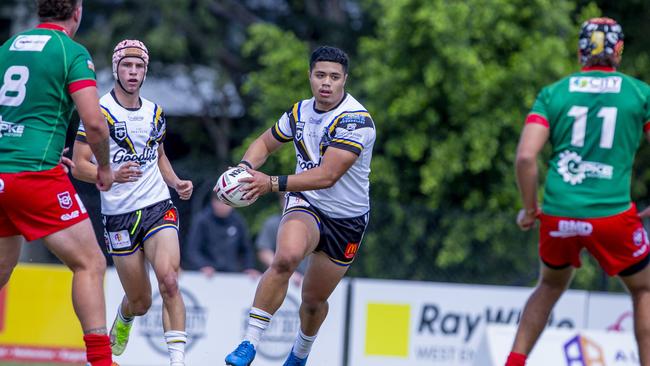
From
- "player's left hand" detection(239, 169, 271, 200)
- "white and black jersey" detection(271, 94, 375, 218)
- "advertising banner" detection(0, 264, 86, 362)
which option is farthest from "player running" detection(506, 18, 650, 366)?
"advertising banner" detection(0, 264, 86, 362)

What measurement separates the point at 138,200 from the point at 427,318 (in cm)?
527

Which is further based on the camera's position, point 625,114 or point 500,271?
point 500,271

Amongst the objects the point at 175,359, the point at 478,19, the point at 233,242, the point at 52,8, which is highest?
the point at 478,19

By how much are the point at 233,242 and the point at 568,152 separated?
577cm

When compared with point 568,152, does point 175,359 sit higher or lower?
lower

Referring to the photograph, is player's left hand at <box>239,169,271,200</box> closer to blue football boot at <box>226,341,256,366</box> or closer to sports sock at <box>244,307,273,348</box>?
sports sock at <box>244,307,273,348</box>

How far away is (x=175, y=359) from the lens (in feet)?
23.7

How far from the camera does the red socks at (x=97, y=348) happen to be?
243 inches

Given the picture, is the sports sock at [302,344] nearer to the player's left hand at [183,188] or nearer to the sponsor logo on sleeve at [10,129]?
the player's left hand at [183,188]

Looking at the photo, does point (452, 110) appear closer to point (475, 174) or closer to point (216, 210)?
point (475, 174)

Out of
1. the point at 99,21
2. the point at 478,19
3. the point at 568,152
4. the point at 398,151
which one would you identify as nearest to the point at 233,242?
the point at 398,151

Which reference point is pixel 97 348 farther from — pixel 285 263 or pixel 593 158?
pixel 593 158

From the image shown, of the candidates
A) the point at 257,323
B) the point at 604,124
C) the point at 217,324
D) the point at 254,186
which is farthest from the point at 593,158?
the point at 217,324

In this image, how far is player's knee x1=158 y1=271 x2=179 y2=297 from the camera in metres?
7.28
